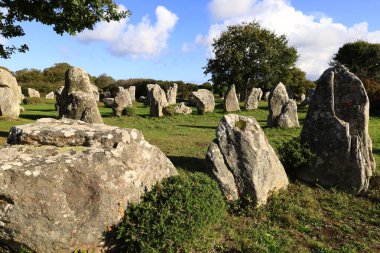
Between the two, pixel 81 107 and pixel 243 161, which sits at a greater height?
pixel 81 107

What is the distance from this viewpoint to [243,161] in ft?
30.6

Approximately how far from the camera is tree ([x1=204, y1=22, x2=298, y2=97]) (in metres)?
50.0

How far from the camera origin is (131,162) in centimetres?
732

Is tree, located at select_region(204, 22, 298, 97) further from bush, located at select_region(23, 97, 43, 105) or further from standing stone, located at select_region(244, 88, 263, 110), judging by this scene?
bush, located at select_region(23, 97, 43, 105)

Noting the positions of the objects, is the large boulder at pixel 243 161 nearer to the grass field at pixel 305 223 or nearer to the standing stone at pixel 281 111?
the grass field at pixel 305 223

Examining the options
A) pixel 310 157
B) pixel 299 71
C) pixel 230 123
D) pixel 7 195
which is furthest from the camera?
pixel 299 71

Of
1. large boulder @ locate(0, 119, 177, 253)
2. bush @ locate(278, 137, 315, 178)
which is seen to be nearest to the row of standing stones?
large boulder @ locate(0, 119, 177, 253)

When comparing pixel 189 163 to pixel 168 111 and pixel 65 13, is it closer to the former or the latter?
pixel 65 13

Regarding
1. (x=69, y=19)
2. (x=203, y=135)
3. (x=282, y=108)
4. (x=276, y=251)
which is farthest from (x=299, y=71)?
(x=276, y=251)

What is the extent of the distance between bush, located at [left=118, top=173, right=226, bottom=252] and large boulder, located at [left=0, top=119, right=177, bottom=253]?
1.01ft

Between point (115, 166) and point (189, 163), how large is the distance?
5.83 m

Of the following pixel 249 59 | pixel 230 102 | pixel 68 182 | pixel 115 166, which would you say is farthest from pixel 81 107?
pixel 249 59

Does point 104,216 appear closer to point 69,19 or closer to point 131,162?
point 131,162

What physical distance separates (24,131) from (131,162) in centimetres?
230
